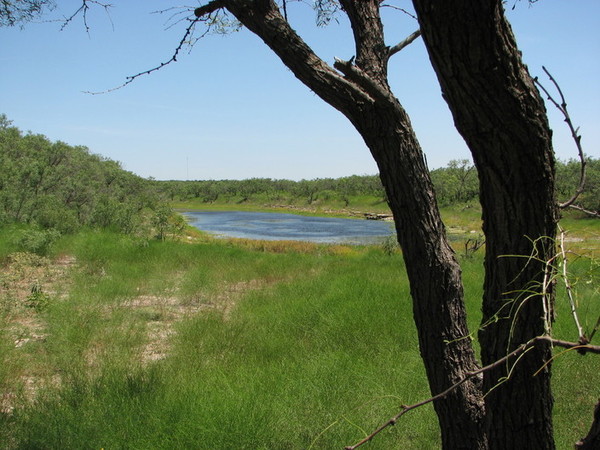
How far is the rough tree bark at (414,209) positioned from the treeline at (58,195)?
12.8 meters

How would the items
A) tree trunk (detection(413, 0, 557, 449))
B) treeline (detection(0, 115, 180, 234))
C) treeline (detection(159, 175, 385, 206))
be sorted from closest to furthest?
tree trunk (detection(413, 0, 557, 449)) < treeline (detection(0, 115, 180, 234)) < treeline (detection(159, 175, 385, 206))

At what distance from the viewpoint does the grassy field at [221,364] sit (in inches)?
127

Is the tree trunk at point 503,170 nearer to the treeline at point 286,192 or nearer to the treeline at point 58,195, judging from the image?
the treeline at point 58,195

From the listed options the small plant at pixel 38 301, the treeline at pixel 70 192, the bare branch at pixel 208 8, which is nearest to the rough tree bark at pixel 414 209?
the bare branch at pixel 208 8

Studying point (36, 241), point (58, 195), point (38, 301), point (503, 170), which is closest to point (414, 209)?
point (503, 170)

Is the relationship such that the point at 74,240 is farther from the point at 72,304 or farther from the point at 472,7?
the point at 472,7

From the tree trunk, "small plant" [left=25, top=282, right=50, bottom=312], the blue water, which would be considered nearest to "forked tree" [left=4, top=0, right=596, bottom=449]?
the tree trunk

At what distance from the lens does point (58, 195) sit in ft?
53.9

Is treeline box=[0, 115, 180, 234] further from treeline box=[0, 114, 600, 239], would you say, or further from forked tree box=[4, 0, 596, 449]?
forked tree box=[4, 0, 596, 449]

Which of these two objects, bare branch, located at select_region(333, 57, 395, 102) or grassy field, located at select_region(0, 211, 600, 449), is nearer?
bare branch, located at select_region(333, 57, 395, 102)

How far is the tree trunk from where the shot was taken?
4.36ft

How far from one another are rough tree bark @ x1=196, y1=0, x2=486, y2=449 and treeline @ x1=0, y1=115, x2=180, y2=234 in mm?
12830

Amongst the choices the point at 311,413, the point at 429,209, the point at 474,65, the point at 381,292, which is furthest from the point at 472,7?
the point at 381,292

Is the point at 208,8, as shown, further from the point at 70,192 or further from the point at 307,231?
the point at 307,231
